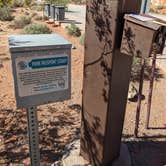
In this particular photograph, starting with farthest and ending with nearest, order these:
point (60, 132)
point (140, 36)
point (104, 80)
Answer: point (60, 132) < point (104, 80) < point (140, 36)

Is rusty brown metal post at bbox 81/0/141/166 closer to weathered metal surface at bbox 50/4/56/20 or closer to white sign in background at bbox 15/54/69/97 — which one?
white sign in background at bbox 15/54/69/97

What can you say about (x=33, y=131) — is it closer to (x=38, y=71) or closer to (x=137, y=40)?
(x=38, y=71)

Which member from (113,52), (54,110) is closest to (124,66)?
(113,52)

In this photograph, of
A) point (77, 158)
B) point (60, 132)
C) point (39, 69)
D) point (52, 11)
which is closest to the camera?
point (39, 69)

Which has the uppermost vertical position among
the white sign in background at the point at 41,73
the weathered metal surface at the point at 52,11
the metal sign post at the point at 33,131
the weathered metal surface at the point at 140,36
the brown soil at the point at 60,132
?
the weathered metal surface at the point at 140,36

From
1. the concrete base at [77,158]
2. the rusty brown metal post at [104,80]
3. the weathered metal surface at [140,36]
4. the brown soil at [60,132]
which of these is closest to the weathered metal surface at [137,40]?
the weathered metal surface at [140,36]

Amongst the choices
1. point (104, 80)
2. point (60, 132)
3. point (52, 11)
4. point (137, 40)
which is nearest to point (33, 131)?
point (104, 80)

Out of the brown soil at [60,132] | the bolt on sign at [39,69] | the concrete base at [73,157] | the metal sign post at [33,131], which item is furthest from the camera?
the brown soil at [60,132]

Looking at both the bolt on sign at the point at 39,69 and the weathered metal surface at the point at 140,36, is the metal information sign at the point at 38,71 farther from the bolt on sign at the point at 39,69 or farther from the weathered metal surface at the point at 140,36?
the weathered metal surface at the point at 140,36

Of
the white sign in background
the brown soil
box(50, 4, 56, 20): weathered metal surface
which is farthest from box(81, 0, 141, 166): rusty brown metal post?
box(50, 4, 56, 20): weathered metal surface

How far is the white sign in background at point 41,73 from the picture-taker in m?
2.04

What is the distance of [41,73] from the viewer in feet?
6.86

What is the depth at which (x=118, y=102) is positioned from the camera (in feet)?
10.2

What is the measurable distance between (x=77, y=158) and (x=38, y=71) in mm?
1774
